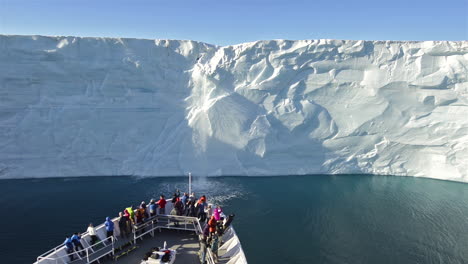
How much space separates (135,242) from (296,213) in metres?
6.64

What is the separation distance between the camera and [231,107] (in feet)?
54.2

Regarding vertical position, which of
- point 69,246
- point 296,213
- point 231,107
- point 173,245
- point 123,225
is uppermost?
point 231,107

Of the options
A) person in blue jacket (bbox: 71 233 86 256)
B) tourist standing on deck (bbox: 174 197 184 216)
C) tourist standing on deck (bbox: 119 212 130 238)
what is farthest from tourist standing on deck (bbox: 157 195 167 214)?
person in blue jacket (bbox: 71 233 86 256)

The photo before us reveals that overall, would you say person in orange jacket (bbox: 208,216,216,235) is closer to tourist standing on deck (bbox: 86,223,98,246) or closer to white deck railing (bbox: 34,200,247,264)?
white deck railing (bbox: 34,200,247,264)

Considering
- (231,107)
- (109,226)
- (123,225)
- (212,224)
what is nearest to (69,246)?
(109,226)

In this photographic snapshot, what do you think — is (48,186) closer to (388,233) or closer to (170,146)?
(170,146)

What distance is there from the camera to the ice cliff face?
1563cm

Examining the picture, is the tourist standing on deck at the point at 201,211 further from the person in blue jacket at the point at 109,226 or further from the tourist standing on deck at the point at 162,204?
the person in blue jacket at the point at 109,226

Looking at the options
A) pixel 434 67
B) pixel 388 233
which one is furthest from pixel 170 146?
pixel 434 67

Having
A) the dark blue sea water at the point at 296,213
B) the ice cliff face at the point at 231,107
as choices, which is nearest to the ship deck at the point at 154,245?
the dark blue sea water at the point at 296,213

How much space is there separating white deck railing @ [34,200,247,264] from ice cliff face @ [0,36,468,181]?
9.00 meters

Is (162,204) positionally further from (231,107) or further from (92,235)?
(231,107)

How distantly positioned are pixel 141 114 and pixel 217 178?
5194 mm

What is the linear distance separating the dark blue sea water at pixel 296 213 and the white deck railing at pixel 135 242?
2.32 metres
